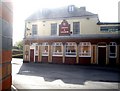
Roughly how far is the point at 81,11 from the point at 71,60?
7.69 meters

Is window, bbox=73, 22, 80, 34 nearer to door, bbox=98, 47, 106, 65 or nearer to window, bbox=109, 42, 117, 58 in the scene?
door, bbox=98, 47, 106, 65

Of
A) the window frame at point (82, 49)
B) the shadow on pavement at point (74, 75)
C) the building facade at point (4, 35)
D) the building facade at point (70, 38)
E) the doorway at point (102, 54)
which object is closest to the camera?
the building facade at point (4, 35)

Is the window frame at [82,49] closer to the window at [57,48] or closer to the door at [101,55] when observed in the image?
the door at [101,55]

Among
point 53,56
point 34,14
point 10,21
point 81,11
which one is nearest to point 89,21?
point 81,11

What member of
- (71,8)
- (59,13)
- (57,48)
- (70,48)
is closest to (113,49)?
(70,48)

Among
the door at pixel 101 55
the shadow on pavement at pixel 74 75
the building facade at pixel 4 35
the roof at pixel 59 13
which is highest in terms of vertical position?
the roof at pixel 59 13

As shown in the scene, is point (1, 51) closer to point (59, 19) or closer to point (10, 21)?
point (10, 21)

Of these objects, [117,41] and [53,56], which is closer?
[117,41]

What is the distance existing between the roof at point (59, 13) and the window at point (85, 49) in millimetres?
4276

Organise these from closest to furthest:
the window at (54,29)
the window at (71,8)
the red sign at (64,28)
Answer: the red sign at (64,28)
the window at (54,29)
the window at (71,8)

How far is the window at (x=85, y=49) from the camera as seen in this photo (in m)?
28.3

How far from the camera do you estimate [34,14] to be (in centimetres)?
3412

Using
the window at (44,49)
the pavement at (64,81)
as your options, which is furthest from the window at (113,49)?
the pavement at (64,81)

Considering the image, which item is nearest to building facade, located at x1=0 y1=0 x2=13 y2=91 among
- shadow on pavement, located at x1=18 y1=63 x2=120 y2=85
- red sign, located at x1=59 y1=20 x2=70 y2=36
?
shadow on pavement, located at x1=18 y1=63 x2=120 y2=85
